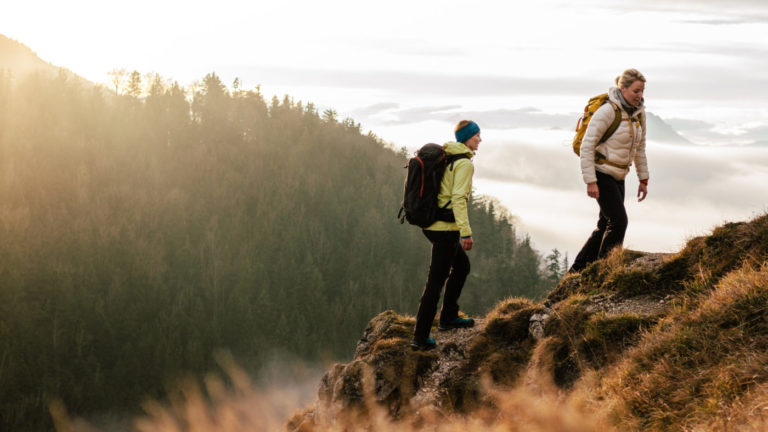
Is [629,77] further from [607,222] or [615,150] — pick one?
[607,222]

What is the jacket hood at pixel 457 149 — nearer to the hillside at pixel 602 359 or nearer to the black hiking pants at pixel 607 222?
the black hiking pants at pixel 607 222

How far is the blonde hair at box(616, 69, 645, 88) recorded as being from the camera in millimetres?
5969

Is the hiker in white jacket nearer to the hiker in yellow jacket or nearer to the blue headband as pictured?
the blue headband

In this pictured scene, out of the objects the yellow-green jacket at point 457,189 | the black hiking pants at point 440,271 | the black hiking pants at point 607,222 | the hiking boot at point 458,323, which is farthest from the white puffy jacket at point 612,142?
the hiking boot at point 458,323

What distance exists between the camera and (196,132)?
10000cm

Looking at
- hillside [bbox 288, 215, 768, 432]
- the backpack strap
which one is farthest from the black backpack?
hillside [bbox 288, 215, 768, 432]

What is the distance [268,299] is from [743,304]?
241 ft

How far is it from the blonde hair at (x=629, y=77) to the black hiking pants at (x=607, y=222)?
0.94 m

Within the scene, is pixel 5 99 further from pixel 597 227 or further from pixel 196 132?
pixel 597 227

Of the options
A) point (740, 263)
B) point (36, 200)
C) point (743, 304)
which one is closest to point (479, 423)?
point (743, 304)

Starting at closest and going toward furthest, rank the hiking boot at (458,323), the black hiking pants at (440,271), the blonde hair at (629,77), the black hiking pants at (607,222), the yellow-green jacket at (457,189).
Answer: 1. the yellow-green jacket at (457,189)
2. the black hiking pants at (440,271)
3. the blonde hair at (629,77)
4. the black hiking pants at (607,222)
5. the hiking boot at (458,323)

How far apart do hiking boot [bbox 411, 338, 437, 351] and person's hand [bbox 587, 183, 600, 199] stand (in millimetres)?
2288

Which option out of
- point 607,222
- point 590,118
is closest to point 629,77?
point 590,118

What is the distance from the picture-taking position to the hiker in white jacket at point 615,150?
605 cm
